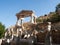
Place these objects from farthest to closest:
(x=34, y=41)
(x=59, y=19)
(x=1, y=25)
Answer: (x=1, y=25)
(x=59, y=19)
(x=34, y=41)

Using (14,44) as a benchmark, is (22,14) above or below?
above

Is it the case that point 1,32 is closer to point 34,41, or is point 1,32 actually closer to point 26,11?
point 26,11

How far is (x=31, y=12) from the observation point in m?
36.8

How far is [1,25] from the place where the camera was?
42.9 metres

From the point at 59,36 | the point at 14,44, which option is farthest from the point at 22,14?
the point at 59,36

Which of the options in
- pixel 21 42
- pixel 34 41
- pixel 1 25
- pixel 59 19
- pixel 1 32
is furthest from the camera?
pixel 1 25

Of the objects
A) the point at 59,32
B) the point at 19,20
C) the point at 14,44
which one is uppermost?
the point at 19,20

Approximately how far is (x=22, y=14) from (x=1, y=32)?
7.32 meters

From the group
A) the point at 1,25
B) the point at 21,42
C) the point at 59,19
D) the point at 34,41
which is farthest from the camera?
the point at 1,25

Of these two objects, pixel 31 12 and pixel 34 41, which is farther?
pixel 31 12

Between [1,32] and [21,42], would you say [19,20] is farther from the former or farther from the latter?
[21,42]

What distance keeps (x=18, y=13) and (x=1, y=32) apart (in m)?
6.59

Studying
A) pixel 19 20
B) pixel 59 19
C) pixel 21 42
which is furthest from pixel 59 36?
pixel 19 20

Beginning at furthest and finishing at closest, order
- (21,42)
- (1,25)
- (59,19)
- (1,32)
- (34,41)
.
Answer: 1. (1,25)
2. (1,32)
3. (59,19)
4. (21,42)
5. (34,41)
